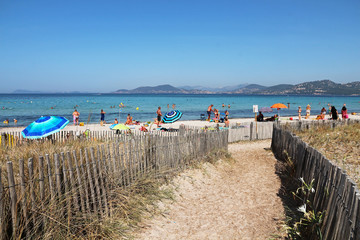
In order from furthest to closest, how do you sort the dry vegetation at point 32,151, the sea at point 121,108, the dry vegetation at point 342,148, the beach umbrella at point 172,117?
1. the sea at point 121,108
2. the beach umbrella at point 172,117
3. the dry vegetation at point 342,148
4. the dry vegetation at point 32,151

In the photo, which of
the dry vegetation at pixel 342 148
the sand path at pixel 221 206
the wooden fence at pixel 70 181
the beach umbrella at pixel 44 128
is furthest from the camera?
the beach umbrella at pixel 44 128

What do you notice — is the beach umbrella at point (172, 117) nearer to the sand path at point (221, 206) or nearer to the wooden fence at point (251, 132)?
the wooden fence at point (251, 132)

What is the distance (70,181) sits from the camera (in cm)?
468

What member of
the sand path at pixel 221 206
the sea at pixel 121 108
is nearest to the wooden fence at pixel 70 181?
the sand path at pixel 221 206

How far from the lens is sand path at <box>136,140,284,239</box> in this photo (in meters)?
5.80

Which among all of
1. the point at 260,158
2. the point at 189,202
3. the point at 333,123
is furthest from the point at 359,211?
the point at 333,123

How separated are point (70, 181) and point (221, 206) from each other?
3949mm

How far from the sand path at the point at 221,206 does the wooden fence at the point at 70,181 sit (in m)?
0.92

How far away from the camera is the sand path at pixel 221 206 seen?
5805 millimetres

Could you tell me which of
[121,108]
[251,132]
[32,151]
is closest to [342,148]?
[251,132]

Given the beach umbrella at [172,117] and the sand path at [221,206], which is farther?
the beach umbrella at [172,117]

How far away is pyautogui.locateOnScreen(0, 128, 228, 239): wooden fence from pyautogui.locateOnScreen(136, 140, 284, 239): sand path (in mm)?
915

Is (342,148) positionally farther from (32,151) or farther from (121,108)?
(121,108)

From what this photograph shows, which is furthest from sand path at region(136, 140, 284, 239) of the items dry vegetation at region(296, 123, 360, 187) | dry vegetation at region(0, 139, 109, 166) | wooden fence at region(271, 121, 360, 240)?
dry vegetation at region(0, 139, 109, 166)
